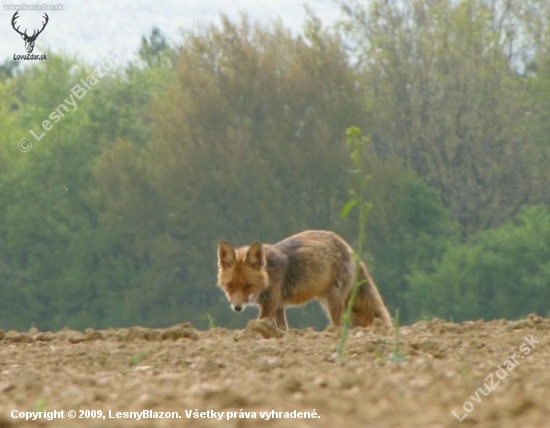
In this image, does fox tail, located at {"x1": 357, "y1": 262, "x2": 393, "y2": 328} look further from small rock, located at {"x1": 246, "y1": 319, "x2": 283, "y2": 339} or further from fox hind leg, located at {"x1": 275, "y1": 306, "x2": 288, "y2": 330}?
small rock, located at {"x1": 246, "y1": 319, "x2": 283, "y2": 339}

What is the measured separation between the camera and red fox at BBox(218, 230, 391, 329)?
14648mm

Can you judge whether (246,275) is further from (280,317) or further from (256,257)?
(280,317)

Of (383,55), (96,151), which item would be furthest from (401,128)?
(96,151)

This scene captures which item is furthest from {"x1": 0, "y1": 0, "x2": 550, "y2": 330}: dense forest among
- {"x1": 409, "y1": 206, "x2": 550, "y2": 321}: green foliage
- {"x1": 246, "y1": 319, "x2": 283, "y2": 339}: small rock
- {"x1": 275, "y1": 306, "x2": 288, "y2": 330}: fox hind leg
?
{"x1": 246, "y1": 319, "x2": 283, "y2": 339}: small rock

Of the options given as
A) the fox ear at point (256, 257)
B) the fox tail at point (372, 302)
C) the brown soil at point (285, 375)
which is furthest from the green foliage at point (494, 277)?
the brown soil at point (285, 375)

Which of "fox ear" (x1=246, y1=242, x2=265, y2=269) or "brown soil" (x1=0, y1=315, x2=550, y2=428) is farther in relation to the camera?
"fox ear" (x1=246, y1=242, x2=265, y2=269)

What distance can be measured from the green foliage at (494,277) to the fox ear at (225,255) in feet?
122

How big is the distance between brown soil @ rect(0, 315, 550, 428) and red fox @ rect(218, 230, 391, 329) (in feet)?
7.70

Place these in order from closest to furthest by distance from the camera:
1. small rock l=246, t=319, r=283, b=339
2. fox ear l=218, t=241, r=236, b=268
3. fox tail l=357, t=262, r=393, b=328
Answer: small rock l=246, t=319, r=283, b=339 → fox ear l=218, t=241, r=236, b=268 → fox tail l=357, t=262, r=393, b=328

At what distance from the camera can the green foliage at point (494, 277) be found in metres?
52.8

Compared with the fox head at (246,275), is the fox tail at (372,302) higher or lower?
lower

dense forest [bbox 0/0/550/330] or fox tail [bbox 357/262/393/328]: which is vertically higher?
dense forest [bbox 0/0/550/330]

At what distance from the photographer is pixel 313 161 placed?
5691 cm

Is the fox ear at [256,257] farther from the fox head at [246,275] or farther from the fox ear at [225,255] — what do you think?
the fox ear at [225,255]
